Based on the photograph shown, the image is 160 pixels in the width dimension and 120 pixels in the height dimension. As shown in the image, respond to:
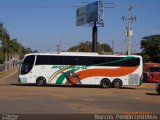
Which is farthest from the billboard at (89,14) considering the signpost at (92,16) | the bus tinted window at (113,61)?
the bus tinted window at (113,61)

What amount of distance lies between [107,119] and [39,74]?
27.5 meters

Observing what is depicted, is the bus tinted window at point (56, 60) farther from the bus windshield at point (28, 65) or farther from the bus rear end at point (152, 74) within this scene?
the bus rear end at point (152, 74)

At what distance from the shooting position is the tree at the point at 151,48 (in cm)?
11069

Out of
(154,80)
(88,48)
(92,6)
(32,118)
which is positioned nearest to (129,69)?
(154,80)

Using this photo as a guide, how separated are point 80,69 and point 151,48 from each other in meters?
75.6

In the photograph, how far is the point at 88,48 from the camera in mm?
142375

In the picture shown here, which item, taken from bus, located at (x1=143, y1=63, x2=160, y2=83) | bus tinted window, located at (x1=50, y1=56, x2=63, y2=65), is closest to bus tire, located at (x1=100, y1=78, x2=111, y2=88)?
bus tinted window, located at (x1=50, y1=56, x2=63, y2=65)

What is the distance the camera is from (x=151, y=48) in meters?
114

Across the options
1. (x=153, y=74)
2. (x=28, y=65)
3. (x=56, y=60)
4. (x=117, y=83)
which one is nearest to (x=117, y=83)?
(x=117, y=83)

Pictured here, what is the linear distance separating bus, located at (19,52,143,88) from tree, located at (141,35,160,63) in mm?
70276

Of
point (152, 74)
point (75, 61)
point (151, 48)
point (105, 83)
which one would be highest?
point (151, 48)

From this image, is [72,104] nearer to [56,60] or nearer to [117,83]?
[56,60]

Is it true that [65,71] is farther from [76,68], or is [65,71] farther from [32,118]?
[32,118]

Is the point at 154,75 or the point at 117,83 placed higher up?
the point at 154,75
